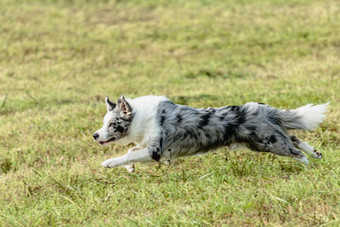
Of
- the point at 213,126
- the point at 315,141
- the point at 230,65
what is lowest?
the point at 230,65

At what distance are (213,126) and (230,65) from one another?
8314 millimetres

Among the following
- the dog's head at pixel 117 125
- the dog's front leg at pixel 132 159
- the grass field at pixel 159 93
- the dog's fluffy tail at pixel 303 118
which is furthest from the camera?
the dog's fluffy tail at pixel 303 118

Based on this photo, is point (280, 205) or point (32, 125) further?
point (32, 125)

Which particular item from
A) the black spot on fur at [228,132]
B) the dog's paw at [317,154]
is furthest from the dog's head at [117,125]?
the dog's paw at [317,154]

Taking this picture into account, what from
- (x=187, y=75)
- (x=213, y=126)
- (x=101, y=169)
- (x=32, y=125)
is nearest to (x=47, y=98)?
(x=32, y=125)

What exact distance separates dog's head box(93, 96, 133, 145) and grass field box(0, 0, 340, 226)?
0.47 m

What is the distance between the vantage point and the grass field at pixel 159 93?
5.12 meters

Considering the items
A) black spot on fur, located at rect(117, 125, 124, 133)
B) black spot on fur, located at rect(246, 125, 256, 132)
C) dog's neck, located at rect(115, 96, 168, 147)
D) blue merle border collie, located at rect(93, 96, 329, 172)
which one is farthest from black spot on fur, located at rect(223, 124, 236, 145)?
black spot on fur, located at rect(117, 125, 124, 133)

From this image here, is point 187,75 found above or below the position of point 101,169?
below

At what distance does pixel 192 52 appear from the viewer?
1559 cm

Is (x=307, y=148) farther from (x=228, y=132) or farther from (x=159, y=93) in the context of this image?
(x=159, y=93)

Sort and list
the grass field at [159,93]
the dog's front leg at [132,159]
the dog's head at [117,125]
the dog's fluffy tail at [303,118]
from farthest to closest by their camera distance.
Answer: the dog's fluffy tail at [303,118], the dog's head at [117,125], the dog's front leg at [132,159], the grass field at [159,93]

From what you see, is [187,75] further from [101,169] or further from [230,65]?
[101,169]

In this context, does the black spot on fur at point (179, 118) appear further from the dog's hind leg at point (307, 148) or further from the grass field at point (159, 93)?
the dog's hind leg at point (307, 148)
